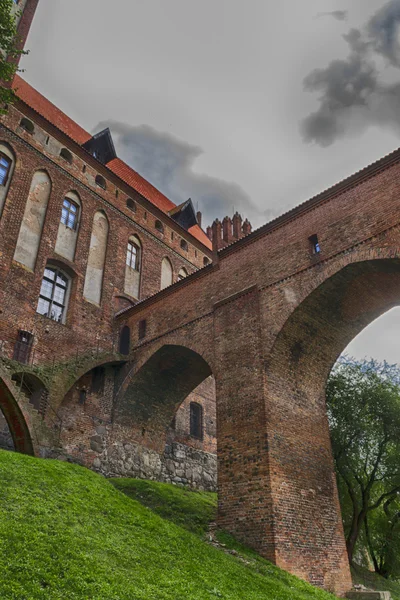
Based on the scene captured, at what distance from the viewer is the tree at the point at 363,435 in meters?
15.5

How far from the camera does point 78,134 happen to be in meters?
23.2

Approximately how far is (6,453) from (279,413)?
21.2ft

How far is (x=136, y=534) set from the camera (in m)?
8.46

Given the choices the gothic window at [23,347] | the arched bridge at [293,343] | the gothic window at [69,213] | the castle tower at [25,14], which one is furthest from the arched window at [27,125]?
the arched bridge at [293,343]

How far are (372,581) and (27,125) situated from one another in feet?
66.6

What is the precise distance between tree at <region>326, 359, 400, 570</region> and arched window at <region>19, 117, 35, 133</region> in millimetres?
14575

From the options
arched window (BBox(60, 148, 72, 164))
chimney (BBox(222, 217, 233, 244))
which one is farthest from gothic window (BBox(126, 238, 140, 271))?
chimney (BBox(222, 217, 233, 244))

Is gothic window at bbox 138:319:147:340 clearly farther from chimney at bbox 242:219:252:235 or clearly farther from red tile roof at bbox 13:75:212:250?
chimney at bbox 242:219:252:235

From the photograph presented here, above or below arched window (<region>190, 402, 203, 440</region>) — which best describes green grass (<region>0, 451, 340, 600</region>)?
below

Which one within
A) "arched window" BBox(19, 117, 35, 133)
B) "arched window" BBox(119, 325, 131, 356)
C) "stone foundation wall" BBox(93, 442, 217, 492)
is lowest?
"stone foundation wall" BBox(93, 442, 217, 492)

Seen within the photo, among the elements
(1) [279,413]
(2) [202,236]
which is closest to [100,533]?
(1) [279,413]

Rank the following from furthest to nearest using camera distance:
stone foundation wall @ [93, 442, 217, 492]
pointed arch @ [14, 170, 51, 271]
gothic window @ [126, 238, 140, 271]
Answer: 1. gothic window @ [126, 238, 140, 271]
2. pointed arch @ [14, 170, 51, 271]
3. stone foundation wall @ [93, 442, 217, 492]

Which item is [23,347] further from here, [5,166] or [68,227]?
[5,166]

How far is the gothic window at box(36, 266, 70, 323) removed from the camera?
52.6ft
